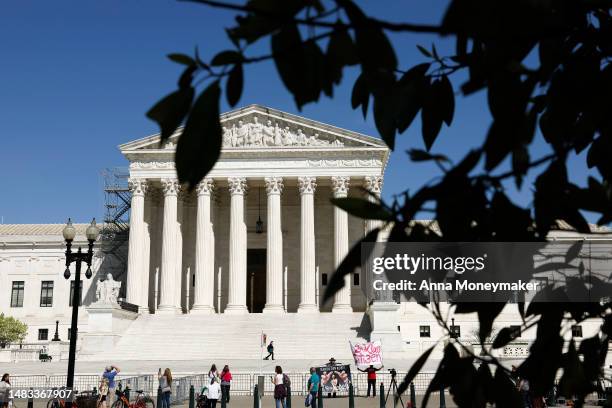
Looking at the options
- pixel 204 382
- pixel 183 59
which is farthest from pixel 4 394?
pixel 183 59

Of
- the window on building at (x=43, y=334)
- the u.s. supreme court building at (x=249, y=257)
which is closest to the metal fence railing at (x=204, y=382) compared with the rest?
the u.s. supreme court building at (x=249, y=257)

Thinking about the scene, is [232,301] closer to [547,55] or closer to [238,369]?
[238,369]

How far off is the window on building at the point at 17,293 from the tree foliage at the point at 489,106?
67.2 m

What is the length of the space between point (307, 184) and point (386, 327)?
518 inches

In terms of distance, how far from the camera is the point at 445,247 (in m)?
2.77

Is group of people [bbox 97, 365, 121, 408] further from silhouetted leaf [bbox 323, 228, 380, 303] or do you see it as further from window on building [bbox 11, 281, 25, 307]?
window on building [bbox 11, 281, 25, 307]

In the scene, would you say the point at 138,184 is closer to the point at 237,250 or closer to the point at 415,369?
the point at 237,250

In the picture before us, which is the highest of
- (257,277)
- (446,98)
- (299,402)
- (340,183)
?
(340,183)

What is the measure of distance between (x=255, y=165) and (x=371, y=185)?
8.21 m

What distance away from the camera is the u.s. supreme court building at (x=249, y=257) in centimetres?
4572

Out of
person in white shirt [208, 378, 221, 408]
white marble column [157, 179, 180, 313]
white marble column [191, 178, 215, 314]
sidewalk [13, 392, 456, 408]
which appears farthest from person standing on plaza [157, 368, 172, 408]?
white marble column [157, 179, 180, 313]

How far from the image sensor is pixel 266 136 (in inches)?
2146

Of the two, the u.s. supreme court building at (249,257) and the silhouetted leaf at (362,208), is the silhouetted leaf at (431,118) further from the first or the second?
the u.s. supreme court building at (249,257)

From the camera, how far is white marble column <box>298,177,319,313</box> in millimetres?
52094
